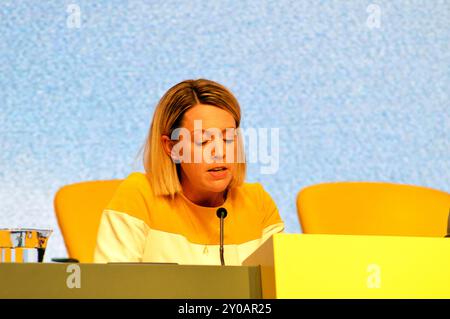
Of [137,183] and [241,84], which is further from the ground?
[241,84]

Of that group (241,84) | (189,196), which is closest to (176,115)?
(189,196)

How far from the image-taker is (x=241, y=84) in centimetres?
223

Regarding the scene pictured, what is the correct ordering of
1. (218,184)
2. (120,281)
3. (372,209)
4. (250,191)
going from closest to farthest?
1. (120,281)
2. (218,184)
3. (250,191)
4. (372,209)

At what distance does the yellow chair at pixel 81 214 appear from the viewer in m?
1.49

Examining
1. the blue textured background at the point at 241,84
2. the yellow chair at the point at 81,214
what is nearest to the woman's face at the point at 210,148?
the yellow chair at the point at 81,214

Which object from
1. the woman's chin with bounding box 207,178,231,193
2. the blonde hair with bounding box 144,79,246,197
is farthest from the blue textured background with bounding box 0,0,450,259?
the woman's chin with bounding box 207,178,231,193

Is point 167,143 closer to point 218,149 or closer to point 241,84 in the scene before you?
point 218,149

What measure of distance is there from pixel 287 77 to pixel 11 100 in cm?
84

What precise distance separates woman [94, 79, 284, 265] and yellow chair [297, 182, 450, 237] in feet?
0.55

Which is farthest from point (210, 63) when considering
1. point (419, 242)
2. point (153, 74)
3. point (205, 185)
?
point (419, 242)

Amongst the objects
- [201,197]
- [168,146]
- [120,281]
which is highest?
[168,146]

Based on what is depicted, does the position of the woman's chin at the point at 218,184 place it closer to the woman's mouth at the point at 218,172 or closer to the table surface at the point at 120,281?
the woman's mouth at the point at 218,172

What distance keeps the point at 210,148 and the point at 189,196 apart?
0.12m
